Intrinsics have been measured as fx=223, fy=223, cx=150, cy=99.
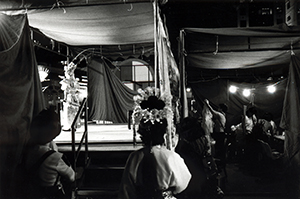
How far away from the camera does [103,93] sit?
7461 mm

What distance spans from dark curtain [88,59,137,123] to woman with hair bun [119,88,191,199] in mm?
5488

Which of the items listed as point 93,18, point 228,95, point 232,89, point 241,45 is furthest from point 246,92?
point 93,18

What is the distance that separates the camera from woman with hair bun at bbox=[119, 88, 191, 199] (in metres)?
1.94

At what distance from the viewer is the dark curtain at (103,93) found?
294 inches

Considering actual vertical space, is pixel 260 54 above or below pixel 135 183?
above

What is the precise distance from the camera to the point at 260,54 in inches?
189

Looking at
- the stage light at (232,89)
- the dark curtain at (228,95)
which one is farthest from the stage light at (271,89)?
the stage light at (232,89)

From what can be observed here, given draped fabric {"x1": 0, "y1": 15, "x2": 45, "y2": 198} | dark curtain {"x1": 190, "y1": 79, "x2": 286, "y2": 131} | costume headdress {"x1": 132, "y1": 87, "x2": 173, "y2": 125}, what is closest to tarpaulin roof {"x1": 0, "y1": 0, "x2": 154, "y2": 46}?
draped fabric {"x1": 0, "y1": 15, "x2": 45, "y2": 198}

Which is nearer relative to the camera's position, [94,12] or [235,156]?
[94,12]

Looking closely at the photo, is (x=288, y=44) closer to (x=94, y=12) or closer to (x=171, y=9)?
(x=94, y=12)

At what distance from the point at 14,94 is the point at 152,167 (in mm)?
1638

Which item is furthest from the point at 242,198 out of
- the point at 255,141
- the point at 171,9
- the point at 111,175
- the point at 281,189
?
the point at 171,9

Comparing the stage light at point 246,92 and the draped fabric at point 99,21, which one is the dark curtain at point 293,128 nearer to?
Answer: the draped fabric at point 99,21

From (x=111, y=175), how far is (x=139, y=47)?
11.2 ft
